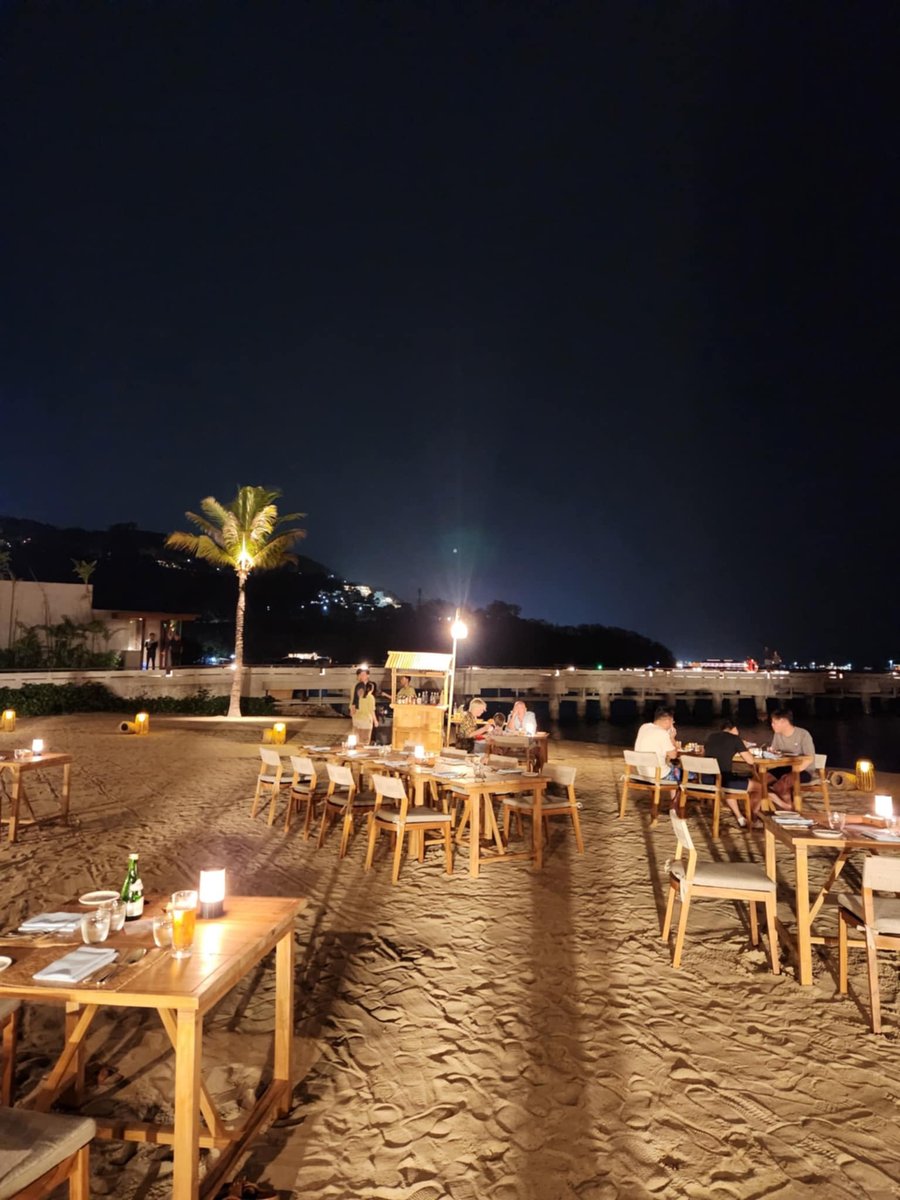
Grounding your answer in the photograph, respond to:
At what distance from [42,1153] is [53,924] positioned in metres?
1.01

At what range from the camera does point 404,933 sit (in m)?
5.23

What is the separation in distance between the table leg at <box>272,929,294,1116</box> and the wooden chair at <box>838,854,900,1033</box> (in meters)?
3.10

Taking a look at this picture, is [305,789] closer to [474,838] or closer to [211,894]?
[474,838]

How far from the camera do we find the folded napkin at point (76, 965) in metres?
2.36

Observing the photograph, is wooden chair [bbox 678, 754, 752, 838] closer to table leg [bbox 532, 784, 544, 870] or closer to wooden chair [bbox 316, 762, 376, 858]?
table leg [bbox 532, 784, 544, 870]

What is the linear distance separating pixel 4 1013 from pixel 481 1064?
2.17 metres

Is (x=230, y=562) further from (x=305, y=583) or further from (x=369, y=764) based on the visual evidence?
(x=305, y=583)

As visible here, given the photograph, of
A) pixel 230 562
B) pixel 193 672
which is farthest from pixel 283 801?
pixel 193 672

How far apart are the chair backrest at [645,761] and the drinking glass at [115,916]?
22.4 feet

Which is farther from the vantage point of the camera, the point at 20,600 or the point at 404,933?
the point at 20,600

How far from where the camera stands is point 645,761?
8.74 meters

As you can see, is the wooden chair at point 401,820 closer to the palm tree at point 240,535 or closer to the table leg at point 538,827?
the table leg at point 538,827

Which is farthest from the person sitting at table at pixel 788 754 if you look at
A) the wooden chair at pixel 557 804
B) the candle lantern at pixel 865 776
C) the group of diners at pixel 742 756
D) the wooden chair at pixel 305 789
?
the wooden chair at pixel 305 789

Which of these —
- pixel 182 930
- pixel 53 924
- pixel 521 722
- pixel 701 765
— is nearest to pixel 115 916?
pixel 53 924
